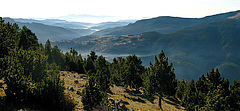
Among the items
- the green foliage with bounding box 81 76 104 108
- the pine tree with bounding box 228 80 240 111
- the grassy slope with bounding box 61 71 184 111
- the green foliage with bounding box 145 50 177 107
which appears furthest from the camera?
the green foliage with bounding box 145 50 177 107

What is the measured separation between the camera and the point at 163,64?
38594mm

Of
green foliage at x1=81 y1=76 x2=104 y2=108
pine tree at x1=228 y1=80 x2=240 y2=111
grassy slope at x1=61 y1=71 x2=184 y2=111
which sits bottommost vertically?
grassy slope at x1=61 y1=71 x2=184 y2=111

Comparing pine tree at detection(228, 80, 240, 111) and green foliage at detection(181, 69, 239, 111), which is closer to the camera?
green foliage at detection(181, 69, 239, 111)

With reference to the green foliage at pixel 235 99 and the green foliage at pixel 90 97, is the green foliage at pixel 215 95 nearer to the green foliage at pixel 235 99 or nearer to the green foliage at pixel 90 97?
the green foliage at pixel 235 99

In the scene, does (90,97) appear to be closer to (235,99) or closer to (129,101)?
(129,101)

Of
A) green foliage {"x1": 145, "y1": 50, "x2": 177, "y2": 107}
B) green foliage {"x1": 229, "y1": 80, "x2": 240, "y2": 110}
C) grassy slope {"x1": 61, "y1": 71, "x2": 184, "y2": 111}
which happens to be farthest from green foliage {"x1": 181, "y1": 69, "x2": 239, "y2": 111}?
green foliage {"x1": 145, "y1": 50, "x2": 177, "y2": 107}

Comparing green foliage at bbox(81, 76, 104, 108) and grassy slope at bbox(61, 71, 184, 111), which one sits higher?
green foliage at bbox(81, 76, 104, 108)

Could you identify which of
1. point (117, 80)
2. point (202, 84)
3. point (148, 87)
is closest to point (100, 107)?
point (148, 87)

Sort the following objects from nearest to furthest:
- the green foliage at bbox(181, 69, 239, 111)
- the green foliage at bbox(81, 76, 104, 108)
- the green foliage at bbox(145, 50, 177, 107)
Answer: the green foliage at bbox(81, 76, 104, 108), the green foliage at bbox(181, 69, 239, 111), the green foliage at bbox(145, 50, 177, 107)

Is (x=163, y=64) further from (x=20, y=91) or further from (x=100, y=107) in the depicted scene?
(x=20, y=91)

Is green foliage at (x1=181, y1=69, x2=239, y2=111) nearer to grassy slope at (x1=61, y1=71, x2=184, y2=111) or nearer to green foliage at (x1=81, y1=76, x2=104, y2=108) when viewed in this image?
grassy slope at (x1=61, y1=71, x2=184, y2=111)

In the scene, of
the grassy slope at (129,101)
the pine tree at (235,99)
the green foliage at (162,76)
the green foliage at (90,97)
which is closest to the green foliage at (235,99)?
the pine tree at (235,99)

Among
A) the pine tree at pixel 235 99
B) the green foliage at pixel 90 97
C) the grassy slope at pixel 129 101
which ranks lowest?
the grassy slope at pixel 129 101

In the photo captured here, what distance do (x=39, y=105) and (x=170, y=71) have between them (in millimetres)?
31685
